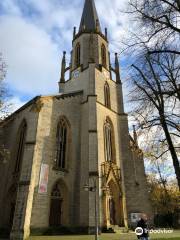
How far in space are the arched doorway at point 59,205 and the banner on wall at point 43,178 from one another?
1.27 metres

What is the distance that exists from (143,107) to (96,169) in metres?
10.2

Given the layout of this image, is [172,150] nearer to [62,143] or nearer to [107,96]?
[62,143]

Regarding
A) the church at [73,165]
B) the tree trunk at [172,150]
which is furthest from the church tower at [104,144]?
the tree trunk at [172,150]

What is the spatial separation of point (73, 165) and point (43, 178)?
3630 mm

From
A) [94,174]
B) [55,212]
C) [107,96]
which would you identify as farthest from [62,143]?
[107,96]

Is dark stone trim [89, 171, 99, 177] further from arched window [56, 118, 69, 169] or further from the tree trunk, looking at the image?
the tree trunk

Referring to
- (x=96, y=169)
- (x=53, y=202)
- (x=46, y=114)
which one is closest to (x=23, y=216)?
(x=53, y=202)

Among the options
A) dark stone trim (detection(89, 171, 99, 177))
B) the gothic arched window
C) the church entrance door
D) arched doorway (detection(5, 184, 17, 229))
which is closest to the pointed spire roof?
dark stone trim (detection(89, 171, 99, 177))

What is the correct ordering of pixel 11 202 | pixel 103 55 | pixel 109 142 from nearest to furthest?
pixel 11 202
pixel 109 142
pixel 103 55

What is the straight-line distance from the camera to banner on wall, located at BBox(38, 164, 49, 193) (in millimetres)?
18942

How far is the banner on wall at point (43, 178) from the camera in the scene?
18942 millimetres

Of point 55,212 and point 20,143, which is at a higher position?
point 20,143

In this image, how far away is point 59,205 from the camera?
20.3 meters

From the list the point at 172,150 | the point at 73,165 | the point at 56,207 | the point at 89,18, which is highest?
the point at 89,18
